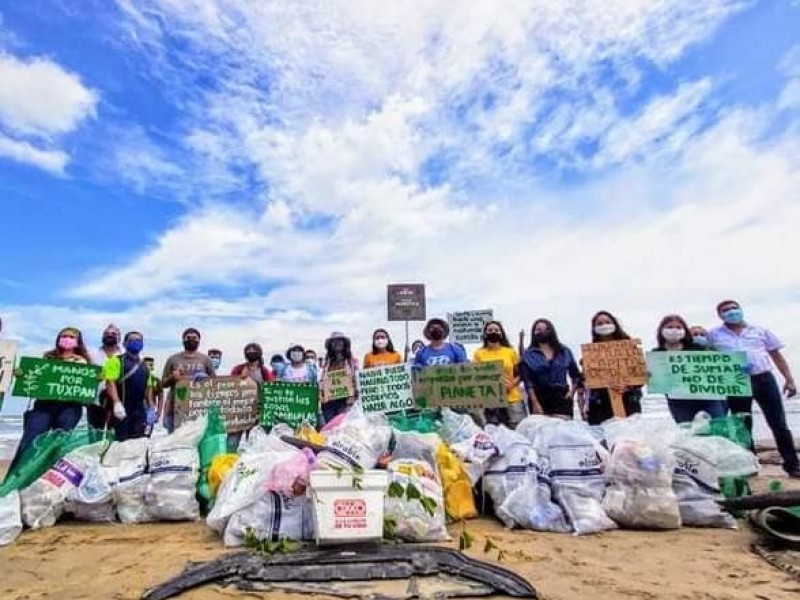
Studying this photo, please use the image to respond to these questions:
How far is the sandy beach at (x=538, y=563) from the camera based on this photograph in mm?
2717

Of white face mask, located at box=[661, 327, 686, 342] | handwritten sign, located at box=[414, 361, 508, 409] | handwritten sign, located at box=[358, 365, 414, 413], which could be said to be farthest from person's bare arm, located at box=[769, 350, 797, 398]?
handwritten sign, located at box=[358, 365, 414, 413]

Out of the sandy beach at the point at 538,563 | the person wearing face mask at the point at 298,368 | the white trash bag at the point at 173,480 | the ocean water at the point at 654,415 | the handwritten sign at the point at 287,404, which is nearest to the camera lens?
the sandy beach at the point at 538,563

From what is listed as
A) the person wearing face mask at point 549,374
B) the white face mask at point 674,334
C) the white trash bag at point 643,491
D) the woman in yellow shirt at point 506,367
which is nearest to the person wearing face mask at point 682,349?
the white face mask at point 674,334

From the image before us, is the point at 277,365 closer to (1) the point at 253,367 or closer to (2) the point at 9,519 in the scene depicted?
(1) the point at 253,367

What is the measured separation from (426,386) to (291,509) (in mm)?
2496

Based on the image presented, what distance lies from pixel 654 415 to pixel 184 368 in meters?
8.56

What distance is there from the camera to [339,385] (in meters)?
6.43

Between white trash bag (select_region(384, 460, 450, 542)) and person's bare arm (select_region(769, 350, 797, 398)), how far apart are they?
381 cm

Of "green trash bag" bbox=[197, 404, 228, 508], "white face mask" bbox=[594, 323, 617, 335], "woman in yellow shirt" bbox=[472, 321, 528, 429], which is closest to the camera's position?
"green trash bag" bbox=[197, 404, 228, 508]

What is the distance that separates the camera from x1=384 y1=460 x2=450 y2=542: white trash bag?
3.49 m

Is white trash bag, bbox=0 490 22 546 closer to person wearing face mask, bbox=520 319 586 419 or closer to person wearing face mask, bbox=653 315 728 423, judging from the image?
person wearing face mask, bbox=520 319 586 419

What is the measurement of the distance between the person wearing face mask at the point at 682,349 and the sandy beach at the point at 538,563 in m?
1.75

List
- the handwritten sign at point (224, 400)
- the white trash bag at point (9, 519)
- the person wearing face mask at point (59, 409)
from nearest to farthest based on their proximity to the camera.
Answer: the white trash bag at point (9, 519), the person wearing face mask at point (59, 409), the handwritten sign at point (224, 400)

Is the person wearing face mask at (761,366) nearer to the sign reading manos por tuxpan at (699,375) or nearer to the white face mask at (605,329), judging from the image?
the sign reading manos por tuxpan at (699,375)
